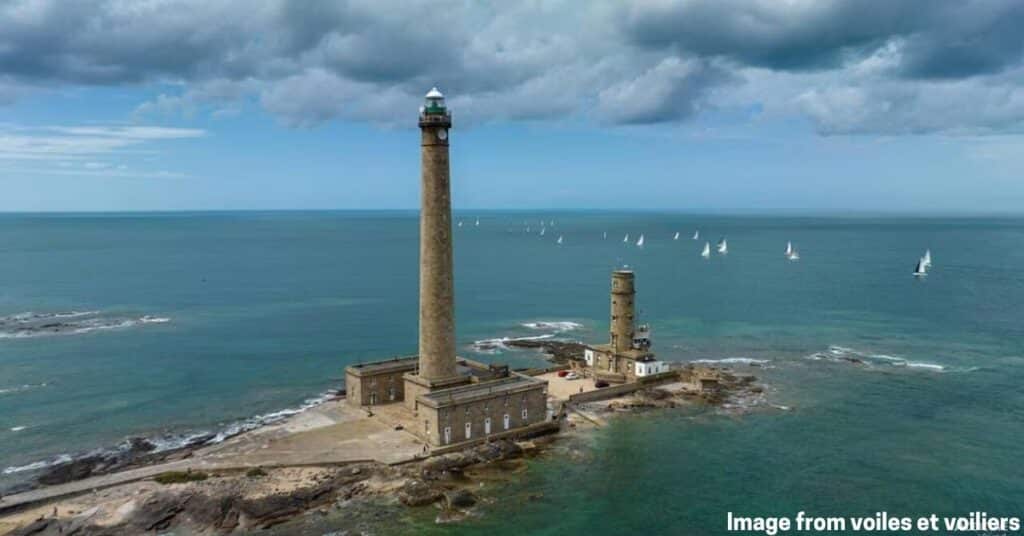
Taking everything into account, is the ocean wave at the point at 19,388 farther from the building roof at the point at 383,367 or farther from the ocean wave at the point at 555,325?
the ocean wave at the point at 555,325

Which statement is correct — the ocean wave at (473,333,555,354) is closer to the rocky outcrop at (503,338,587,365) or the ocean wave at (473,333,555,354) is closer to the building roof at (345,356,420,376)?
the rocky outcrop at (503,338,587,365)

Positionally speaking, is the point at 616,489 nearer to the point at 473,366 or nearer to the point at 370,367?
the point at 473,366

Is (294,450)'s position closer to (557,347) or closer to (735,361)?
(557,347)

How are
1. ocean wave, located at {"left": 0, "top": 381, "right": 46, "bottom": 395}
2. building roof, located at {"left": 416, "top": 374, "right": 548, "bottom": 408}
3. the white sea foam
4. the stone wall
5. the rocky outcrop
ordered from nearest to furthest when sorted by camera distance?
the white sea foam
the stone wall
building roof, located at {"left": 416, "top": 374, "right": 548, "bottom": 408}
ocean wave, located at {"left": 0, "top": 381, "right": 46, "bottom": 395}
the rocky outcrop

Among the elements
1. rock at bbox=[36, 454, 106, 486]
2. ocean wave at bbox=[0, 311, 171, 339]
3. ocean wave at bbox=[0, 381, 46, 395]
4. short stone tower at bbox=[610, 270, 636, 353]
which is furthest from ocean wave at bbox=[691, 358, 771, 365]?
ocean wave at bbox=[0, 311, 171, 339]

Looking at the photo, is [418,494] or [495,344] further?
[495,344]

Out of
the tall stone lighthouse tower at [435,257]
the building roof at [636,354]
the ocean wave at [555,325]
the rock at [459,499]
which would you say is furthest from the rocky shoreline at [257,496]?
the ocean wave at [555,325]

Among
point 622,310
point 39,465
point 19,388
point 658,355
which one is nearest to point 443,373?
point 622,310
